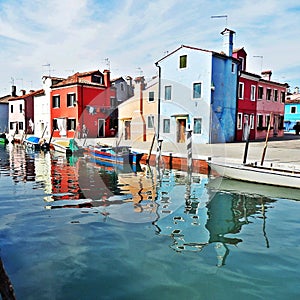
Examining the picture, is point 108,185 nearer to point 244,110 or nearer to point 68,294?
point 68,294

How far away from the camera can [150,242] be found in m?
5.77

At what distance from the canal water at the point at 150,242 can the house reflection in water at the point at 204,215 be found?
0.07 feet

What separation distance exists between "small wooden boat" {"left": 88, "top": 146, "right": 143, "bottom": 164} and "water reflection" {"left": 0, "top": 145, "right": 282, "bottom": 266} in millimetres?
1850

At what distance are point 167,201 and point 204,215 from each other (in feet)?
5.17

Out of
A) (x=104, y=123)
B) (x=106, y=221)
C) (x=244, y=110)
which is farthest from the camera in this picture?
(x=104, y=123)

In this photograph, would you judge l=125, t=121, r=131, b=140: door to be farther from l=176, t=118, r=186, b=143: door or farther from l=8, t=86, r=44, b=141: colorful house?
l=8, t=86, r=44, b=141: colorful house

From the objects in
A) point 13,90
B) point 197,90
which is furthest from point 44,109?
point 197,90

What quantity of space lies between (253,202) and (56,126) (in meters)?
25.4

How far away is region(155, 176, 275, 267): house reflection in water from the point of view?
587cm

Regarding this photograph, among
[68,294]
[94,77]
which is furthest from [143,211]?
[94,77]

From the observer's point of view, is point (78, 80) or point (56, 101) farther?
point (56, 101)

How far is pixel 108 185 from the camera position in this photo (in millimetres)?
11320

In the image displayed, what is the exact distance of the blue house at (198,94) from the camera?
2138 cm

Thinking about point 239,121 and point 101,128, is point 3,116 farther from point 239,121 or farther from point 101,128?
point 239,121
